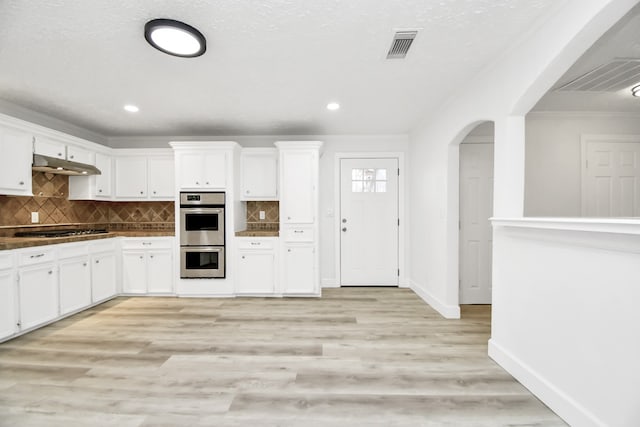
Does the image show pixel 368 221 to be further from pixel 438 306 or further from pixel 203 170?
pixel 203 170

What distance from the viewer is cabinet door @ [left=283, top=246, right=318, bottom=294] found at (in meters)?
4.04

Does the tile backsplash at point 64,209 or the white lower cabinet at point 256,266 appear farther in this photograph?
the white lower cabinet at point 256,266

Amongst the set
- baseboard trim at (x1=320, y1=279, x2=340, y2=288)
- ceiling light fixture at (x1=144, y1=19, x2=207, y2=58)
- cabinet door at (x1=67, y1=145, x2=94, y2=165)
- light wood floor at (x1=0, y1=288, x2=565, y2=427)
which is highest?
ceiling light fixture at (x1=144, y1=19, x2=207, y2=58)

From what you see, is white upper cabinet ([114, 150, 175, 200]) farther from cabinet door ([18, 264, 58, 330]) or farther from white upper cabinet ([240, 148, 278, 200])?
cabinet door ([18, 264, 58, 330])

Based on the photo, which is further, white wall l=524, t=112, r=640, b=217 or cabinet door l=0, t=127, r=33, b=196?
white wall l=524, t=112, r=640, b=217

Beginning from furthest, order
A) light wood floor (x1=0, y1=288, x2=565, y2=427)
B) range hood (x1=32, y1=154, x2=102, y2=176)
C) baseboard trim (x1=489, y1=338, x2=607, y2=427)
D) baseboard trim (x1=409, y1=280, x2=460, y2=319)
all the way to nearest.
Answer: baseboard trim (x1=409, y1=280, x2=460, y2=319) < range hood (x1=32, y1=154, x2=102, y2=176) < light wood floor (x1=0, y1=288, x2=565, y2=427) < baseboard trim (x1=489, y1=338, x2=607, y2=427)

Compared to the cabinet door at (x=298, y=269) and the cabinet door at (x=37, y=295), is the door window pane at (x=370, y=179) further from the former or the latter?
the cabinet door at (x=37, y=295)

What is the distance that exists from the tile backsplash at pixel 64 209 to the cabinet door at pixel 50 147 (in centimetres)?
48

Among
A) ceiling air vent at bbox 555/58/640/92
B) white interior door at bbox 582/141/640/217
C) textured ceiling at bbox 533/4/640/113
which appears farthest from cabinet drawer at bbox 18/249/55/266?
white interior door at bbox 582/141/640/217

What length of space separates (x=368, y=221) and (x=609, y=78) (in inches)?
121

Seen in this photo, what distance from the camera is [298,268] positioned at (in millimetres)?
4043

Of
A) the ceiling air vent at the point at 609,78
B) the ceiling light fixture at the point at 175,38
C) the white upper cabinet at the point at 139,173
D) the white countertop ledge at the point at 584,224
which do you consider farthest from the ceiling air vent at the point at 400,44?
the white upper cabinet at the point at 139,173

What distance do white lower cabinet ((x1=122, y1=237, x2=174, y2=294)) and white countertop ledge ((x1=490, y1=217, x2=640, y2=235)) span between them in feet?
13.7

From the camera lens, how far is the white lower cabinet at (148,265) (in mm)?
4051
